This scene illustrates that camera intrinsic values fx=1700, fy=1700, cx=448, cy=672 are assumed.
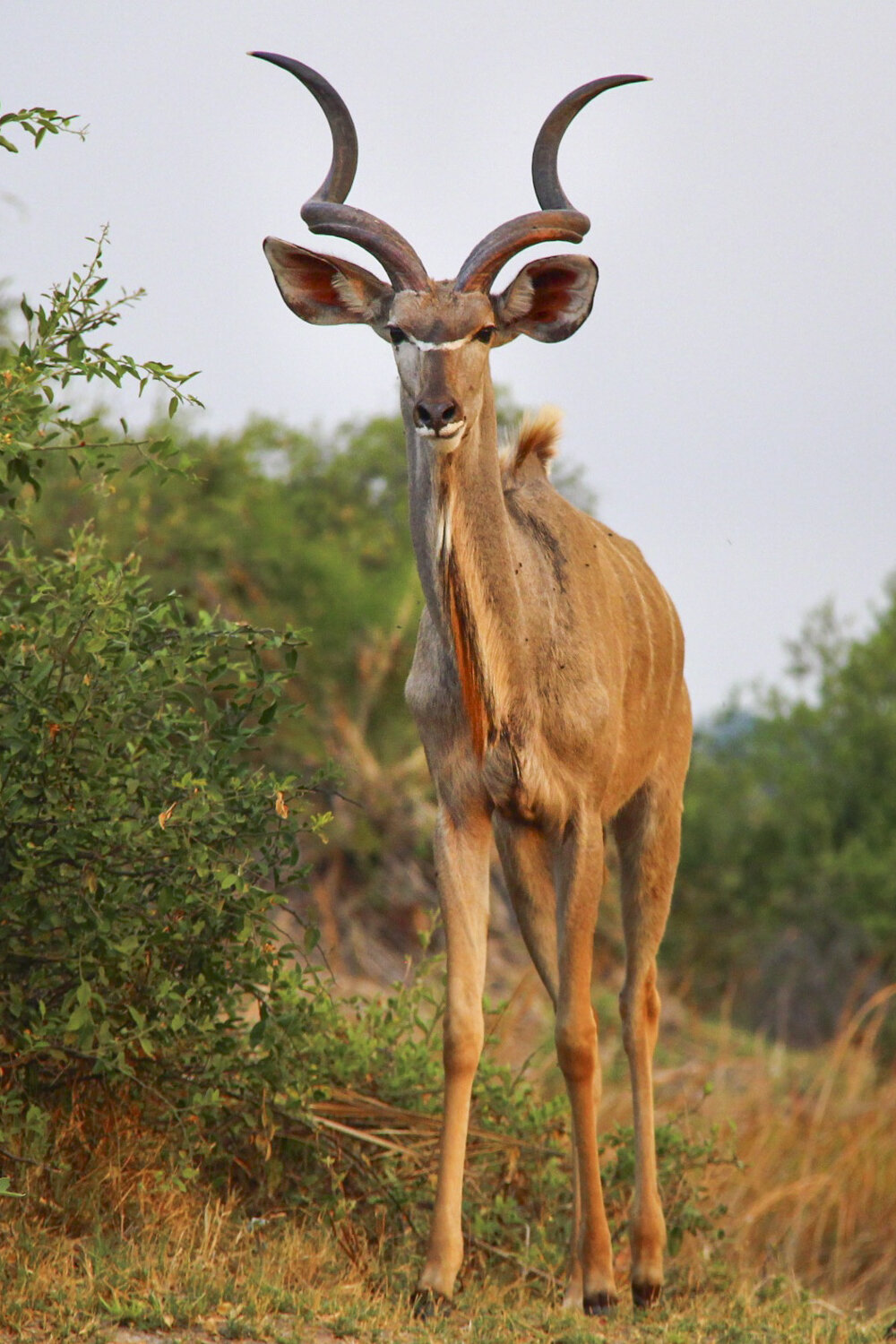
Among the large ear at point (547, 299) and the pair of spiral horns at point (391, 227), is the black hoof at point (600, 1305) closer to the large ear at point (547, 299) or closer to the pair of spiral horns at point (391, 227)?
the large ear at point (547, 299)

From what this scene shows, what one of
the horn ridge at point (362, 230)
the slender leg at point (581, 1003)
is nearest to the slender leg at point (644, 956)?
the slender leg at point (581, 1003)

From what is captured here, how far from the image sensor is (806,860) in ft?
52.4

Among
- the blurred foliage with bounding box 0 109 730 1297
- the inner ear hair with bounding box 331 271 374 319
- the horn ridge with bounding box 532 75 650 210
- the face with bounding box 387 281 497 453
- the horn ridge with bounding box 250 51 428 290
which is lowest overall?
the blurred foliage with bounding box 0 109 730 1297

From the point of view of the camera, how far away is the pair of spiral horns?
4.71 metres

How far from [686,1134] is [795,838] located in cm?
945

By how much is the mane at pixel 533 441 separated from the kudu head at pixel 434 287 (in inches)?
28.8

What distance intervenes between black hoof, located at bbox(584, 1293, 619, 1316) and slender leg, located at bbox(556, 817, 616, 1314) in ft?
0.42

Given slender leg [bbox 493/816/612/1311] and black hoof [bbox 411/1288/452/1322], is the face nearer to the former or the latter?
slender leg [bbox 493/816/612/1311]

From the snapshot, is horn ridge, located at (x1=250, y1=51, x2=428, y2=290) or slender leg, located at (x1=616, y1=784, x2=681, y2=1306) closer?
horn ridge, located at (x1=250, y1=51, x2=428, y2=290)

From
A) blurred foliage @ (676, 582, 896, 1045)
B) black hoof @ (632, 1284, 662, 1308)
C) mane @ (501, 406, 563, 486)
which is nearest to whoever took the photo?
black hoof @ (632, 1284, 662, 1308)

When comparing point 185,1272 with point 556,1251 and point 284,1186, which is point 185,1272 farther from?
point 556,1251

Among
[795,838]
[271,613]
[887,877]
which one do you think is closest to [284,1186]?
[271,613]

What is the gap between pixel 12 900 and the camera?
449 centimetres

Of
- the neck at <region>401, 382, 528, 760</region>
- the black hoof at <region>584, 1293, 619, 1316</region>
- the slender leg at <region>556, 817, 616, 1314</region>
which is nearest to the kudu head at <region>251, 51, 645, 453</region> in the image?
the neck at <region>401, 382, 528, 760</region>
